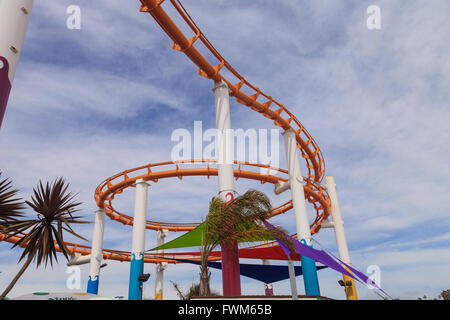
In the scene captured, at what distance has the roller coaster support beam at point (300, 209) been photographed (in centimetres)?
1528

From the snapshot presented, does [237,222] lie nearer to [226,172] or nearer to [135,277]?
[226,172]

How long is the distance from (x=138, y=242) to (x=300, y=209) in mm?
9772

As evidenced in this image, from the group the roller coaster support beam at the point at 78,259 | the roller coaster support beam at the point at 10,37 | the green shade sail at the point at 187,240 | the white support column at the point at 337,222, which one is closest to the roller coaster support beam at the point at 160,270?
the roller coaster support beam at the point at 78,259

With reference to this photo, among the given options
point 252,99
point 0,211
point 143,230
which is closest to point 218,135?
point 252,99

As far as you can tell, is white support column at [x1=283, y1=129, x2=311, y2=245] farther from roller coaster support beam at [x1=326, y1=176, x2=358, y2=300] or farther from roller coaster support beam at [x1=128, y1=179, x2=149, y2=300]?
roller coaster support beam at [x1=128, y1=179, x2=149, y2=300]

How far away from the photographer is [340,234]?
2288 centimetres

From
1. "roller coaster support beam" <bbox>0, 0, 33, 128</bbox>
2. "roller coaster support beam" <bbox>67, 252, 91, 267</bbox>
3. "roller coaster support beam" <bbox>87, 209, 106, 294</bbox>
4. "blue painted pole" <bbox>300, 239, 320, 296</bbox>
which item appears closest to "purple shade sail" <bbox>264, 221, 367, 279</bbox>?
"blue painted pole" <bbox>300, 239, 320, 296</bbox>

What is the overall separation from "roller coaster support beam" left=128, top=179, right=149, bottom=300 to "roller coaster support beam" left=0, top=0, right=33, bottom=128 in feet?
49.0

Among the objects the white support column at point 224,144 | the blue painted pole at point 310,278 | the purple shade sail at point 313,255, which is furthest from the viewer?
the blue painted pole at point 310,278

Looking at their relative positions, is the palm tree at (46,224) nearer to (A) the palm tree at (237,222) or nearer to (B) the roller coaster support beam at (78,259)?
(A) the palm tree at (237,222)

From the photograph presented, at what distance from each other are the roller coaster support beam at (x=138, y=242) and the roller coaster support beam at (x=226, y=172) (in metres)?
8.56

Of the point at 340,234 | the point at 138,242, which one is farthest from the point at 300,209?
the point at 138,242

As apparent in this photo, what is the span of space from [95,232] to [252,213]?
→ 1721cm
